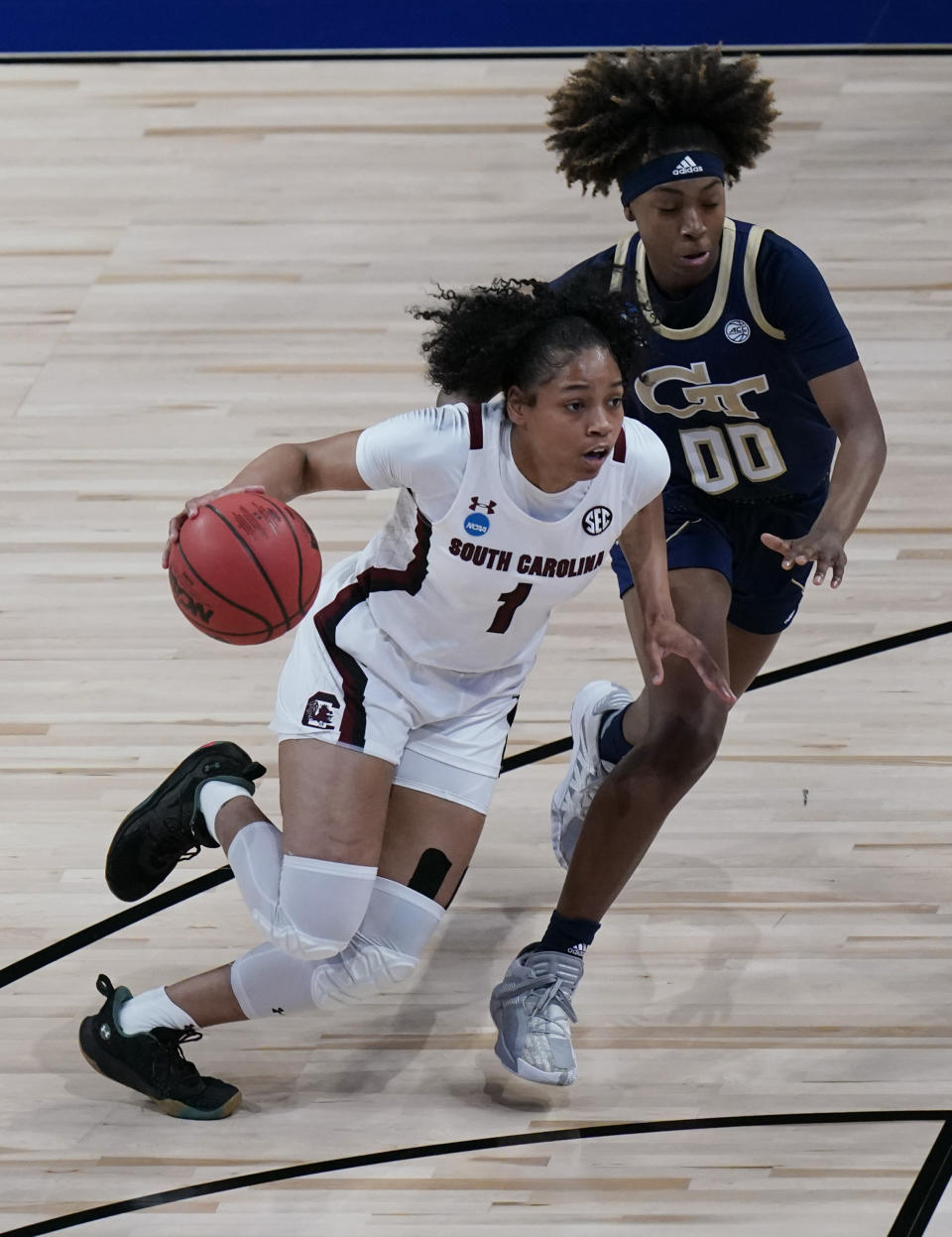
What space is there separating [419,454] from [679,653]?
0.60 meters

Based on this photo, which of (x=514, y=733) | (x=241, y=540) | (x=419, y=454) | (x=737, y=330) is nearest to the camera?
(x=241, y=540)

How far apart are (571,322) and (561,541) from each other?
372mm

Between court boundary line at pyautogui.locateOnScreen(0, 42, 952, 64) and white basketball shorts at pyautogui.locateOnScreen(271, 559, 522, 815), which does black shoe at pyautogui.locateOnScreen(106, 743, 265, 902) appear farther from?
court boundary line at pyautogui.locateOnScreen(0, 42, 952, 64)

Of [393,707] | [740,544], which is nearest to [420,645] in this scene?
[393,707]

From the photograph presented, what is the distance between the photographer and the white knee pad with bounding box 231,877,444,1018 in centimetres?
317

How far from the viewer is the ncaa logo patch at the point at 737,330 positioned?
3404 mm

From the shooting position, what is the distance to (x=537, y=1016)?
130 inches

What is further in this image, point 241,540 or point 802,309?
point 802,309

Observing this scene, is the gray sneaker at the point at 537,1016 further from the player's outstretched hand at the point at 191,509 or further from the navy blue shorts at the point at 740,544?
the player's outstretched hand at the point at 191,509

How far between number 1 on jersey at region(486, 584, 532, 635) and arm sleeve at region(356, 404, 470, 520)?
0.19 metres

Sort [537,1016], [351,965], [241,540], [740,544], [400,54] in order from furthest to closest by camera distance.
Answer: [400,54] → [740,544] → [537,1016] → [351,965] → [241,540]

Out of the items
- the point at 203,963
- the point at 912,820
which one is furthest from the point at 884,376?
the point at 203,963

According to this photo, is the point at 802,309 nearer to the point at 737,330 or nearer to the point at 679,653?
the point at 737,330

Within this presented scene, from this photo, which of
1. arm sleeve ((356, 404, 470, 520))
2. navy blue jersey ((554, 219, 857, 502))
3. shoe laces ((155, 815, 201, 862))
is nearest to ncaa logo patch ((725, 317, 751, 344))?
navy blue jersey ((554, 219, 857, 502))
